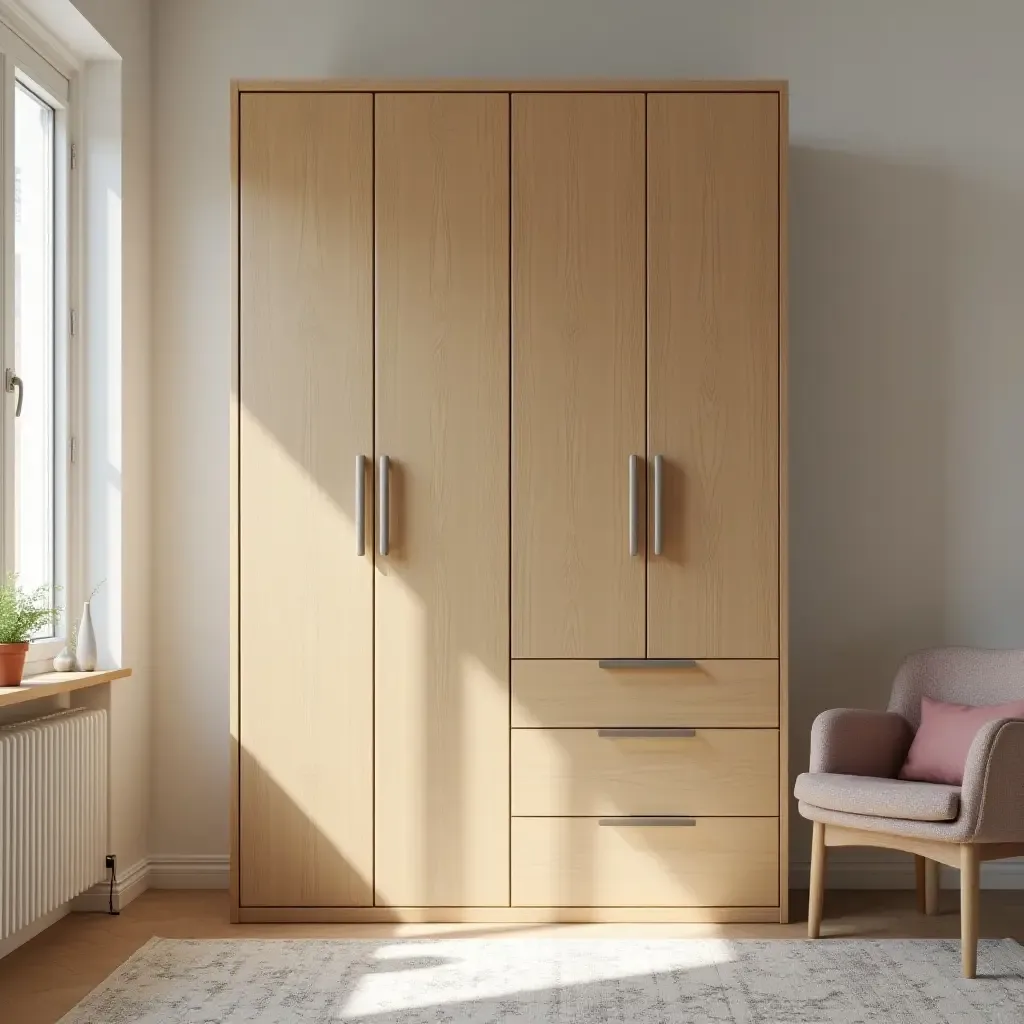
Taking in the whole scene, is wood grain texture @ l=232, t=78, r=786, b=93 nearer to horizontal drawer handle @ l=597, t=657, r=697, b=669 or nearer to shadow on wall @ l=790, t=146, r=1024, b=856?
shadow on wall @ l=790, t=146, r=1024, b=856

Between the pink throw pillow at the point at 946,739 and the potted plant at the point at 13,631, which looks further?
the pink throw pillow at the point at 946,739

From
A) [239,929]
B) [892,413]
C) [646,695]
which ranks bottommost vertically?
[239,929]

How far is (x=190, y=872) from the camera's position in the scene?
12.3 ft

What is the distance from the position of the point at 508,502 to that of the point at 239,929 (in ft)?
4.55

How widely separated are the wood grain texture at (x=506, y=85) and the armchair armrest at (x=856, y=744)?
175 cm

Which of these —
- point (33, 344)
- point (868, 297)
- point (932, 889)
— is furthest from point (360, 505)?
point (932, 889)

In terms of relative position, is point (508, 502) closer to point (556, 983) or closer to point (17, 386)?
point (556, 983)

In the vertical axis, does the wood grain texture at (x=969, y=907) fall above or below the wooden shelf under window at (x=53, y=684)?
below

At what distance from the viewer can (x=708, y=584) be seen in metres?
3.31

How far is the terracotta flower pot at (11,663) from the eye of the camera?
9.64ft

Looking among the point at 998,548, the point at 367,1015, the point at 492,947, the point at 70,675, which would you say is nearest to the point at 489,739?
the point at 492,947

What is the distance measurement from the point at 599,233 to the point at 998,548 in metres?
1.62

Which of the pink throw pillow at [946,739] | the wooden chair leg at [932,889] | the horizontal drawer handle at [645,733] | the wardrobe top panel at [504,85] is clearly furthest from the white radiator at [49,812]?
the wooden chair leg at [932,889]

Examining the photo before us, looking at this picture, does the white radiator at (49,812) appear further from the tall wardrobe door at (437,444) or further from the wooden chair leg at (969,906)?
the wooden chair leg at (969,906)
